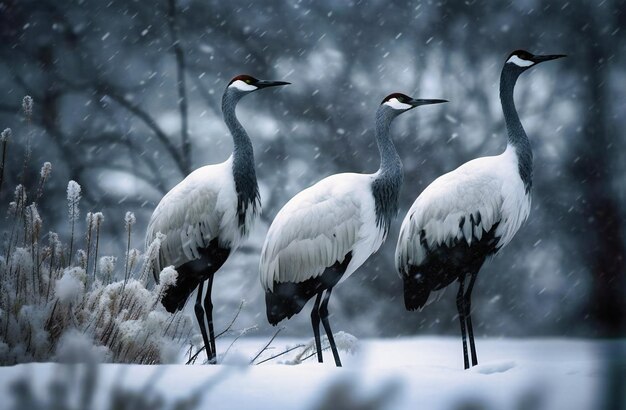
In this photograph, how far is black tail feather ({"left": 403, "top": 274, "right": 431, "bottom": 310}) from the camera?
3.16m

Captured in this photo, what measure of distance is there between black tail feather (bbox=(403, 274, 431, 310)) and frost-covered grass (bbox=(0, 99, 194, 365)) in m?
1.13

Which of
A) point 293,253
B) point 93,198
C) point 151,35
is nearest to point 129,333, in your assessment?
point 293,253

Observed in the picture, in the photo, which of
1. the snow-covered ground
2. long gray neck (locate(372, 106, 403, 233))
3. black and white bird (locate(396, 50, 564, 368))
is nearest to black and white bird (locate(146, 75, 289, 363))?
long gray neck (locate(372, 106, 403, 233))

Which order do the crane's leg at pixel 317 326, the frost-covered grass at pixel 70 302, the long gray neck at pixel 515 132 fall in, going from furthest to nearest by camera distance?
the long gray neck at pixel 515 132, the crane's leg at pixel 317 326, the frost-covered grass at pixel 70 302

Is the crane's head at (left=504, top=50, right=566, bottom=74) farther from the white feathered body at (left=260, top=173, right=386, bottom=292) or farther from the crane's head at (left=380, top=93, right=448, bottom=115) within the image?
the white feathered body at (left=260, top=173, right=386, bottom=292)

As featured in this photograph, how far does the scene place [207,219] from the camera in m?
3.05

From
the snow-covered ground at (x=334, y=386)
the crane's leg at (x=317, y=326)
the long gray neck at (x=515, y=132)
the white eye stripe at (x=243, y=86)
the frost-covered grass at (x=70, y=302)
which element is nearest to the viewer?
the snow-covered ground at (x=334, y=386)

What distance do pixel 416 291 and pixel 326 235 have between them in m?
0.54

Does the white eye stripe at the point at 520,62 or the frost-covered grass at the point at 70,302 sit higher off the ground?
the white eye stripe at the point at 520,62

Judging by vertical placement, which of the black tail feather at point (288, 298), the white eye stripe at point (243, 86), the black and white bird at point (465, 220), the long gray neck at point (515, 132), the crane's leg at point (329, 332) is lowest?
the crane's leg at point (329, 332)

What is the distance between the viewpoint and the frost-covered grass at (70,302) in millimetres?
2068

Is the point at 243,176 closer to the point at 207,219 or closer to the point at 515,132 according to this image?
the point at 207,219

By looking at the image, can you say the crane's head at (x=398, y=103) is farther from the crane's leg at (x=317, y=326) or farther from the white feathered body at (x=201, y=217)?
the crane's leg at (x=317, y=326)

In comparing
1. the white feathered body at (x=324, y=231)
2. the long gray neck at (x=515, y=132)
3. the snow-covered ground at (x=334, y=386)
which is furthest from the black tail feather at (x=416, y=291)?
the snow-covered ground at (x=334, y=386)
